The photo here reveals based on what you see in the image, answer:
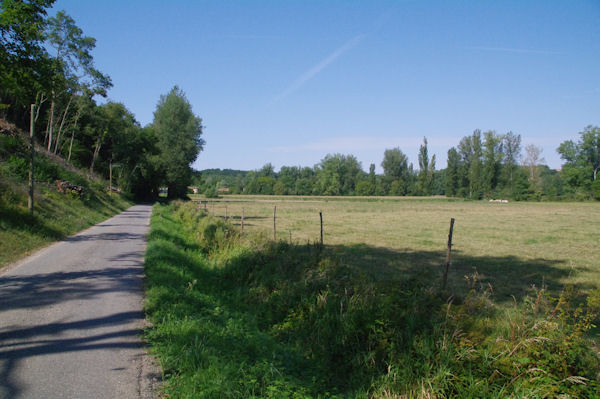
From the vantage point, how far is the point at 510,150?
109 metres

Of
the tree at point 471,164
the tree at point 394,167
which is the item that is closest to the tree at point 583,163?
the tree at point 471,164

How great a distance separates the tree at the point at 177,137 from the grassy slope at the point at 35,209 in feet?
73.2

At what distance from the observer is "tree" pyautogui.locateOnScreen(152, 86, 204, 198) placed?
47531mm

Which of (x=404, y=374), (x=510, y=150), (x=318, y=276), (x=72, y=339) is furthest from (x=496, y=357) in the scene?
(x=510, y=150)

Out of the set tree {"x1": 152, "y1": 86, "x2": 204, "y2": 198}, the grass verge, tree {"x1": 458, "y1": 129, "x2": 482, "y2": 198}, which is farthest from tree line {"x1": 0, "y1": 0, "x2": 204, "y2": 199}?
tree {"x1": 458, "y1": 129, "x2": 482, "y2": 198}

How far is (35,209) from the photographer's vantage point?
14.4 m

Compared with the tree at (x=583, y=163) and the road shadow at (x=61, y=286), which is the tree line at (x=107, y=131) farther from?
the tree at (x=583, y=163)

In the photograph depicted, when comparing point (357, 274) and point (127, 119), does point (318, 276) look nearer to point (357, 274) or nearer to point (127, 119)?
point (357, 274)

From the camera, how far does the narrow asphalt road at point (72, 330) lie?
3.75 m

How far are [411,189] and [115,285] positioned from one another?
12285 cm

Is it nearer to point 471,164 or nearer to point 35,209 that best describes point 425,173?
point 471,164

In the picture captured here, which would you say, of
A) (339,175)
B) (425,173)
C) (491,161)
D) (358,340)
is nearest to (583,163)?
(491,161)

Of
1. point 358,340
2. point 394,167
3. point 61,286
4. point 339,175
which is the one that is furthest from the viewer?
point 339,175

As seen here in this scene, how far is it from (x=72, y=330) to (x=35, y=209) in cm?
1200
